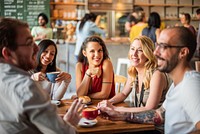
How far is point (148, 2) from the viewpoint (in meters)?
8.23

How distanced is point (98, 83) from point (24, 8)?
17.5 feet

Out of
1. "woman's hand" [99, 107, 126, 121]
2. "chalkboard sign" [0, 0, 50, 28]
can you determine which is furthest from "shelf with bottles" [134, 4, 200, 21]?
"woman's hand" [99, 107, 126, 121]

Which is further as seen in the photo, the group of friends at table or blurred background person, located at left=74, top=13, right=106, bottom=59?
blurred background person, located at left=74, top=13, right=106, bottom=59

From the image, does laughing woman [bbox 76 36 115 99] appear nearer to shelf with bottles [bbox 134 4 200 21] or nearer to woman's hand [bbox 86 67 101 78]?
woman's hand [bbox 86 67 101 78]

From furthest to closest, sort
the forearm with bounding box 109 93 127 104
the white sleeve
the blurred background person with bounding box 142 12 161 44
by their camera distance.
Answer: the blurred background person with bounding box 142 12 161 44, the forearm with bounding box 109 93 127 104, the white sleeve

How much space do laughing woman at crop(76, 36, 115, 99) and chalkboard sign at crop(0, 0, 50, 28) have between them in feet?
16.3

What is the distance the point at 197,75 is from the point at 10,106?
0.88 metres

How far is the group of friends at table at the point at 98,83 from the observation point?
1.12 meters

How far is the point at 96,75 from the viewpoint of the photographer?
105 inches

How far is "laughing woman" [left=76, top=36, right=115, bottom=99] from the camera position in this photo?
2.61m

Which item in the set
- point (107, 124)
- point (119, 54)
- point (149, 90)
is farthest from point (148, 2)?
point (107, 124)

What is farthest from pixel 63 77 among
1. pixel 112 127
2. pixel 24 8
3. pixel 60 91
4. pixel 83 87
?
Result: pixel 24 8

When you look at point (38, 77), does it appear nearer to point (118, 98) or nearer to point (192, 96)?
point (118, 98)

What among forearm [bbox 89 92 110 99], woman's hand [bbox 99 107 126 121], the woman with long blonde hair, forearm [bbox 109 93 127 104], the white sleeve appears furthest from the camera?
forearm [bbox 89 92 110 99]
